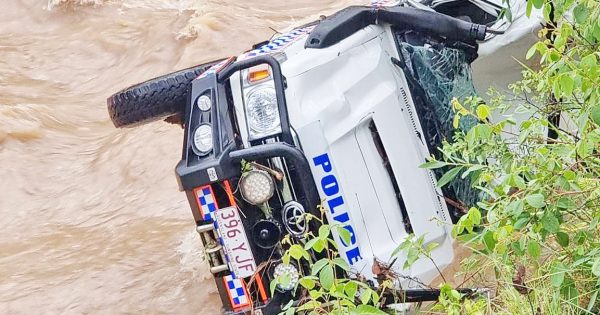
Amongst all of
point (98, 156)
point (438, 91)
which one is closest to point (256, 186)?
point (438, 91)

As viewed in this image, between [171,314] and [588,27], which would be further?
[171,314]

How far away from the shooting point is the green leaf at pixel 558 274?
8.65 feet

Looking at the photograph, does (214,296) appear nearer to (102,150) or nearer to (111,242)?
(111,242)

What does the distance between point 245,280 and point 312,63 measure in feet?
3.28

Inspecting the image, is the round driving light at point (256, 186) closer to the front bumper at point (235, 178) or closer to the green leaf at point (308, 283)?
the front bumper at point (235, 178)

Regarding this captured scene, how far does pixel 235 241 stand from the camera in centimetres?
371

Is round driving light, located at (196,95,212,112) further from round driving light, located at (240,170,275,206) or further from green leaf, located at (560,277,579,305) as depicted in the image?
green leaf, located at (560,277,579,305)

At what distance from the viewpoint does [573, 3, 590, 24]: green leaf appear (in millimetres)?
2723

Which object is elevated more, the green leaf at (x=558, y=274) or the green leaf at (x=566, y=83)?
the green leaf at (x=566, y=83)

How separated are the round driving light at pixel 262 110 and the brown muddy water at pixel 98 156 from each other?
2.05 m

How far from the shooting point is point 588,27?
2.80m

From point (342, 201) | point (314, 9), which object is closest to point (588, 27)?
point (342, 201)

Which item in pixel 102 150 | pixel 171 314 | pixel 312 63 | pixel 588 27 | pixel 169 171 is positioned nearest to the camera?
pixel 588 27

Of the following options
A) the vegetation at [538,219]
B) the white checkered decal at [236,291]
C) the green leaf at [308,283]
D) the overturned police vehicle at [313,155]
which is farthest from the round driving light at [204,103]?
the green leaf at [308,283]
